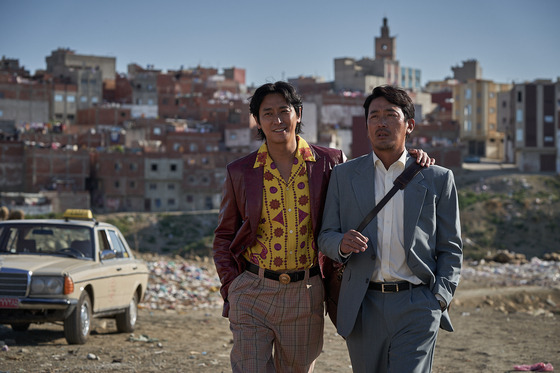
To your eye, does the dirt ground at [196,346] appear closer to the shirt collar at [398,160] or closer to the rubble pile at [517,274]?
the shirt collar at [398,160]

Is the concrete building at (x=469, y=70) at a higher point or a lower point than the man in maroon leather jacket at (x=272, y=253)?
higher

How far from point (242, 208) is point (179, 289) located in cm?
1412

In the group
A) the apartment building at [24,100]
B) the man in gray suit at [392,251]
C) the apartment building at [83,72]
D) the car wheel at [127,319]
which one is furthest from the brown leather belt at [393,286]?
the apartment building at [83,72]

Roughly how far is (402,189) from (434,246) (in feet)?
1.25

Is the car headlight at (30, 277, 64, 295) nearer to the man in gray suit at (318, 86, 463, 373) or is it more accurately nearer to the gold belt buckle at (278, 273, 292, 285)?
the gold belt buckle at (278, 273, 292, 285)

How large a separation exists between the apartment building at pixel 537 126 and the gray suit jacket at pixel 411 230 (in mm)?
67591

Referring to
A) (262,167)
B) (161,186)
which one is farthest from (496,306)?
(161,186)

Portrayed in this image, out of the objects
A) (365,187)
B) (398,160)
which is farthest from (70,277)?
(398,160)

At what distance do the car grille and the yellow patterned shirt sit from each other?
513 centimetres

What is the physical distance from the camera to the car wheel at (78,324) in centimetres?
973

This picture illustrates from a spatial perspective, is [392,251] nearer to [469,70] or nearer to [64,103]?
[64,103]

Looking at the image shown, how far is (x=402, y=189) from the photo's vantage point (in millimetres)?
4711

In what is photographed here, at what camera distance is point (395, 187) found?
15.5 feet

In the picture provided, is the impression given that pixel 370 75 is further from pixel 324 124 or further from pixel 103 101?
pixel 103 101
